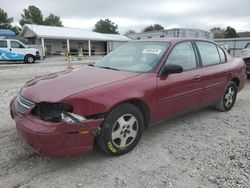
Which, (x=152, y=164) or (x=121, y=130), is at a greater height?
(x=121, y=130)

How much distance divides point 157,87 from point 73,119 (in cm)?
132

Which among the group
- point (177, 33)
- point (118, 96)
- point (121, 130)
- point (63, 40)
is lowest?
point (121, 130)

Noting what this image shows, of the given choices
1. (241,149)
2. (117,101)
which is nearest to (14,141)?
(117,101)

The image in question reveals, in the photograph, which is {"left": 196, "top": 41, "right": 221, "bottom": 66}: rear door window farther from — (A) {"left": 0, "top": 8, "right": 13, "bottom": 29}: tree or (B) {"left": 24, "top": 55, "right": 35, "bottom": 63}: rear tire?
(A) {"left": 0, "top": 8, "right": 13, "bottom": 29}: tree

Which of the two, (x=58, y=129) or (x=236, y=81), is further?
(x=236, y=81)

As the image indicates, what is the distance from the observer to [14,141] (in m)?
3.44

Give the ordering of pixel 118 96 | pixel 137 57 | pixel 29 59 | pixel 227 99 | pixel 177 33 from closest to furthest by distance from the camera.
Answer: pixel 118 96 → pixel 137 57 → pixel 227 99 → pixel 29 59 → pixel 177 33

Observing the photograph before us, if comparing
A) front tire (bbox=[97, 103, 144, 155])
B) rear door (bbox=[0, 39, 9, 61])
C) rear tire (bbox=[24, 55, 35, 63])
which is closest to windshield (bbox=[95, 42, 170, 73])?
front tire (bbox=[97, 103, 144, 155])

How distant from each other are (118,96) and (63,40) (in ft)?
114

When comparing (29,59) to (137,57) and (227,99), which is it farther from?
(227,99)

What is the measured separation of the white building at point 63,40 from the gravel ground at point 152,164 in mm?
29491

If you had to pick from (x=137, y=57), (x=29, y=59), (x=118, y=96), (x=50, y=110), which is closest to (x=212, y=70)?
(x=137, y=57)

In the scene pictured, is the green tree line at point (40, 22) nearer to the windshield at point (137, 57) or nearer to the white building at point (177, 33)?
the white building at point (177, 33)

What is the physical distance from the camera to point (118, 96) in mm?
2820
